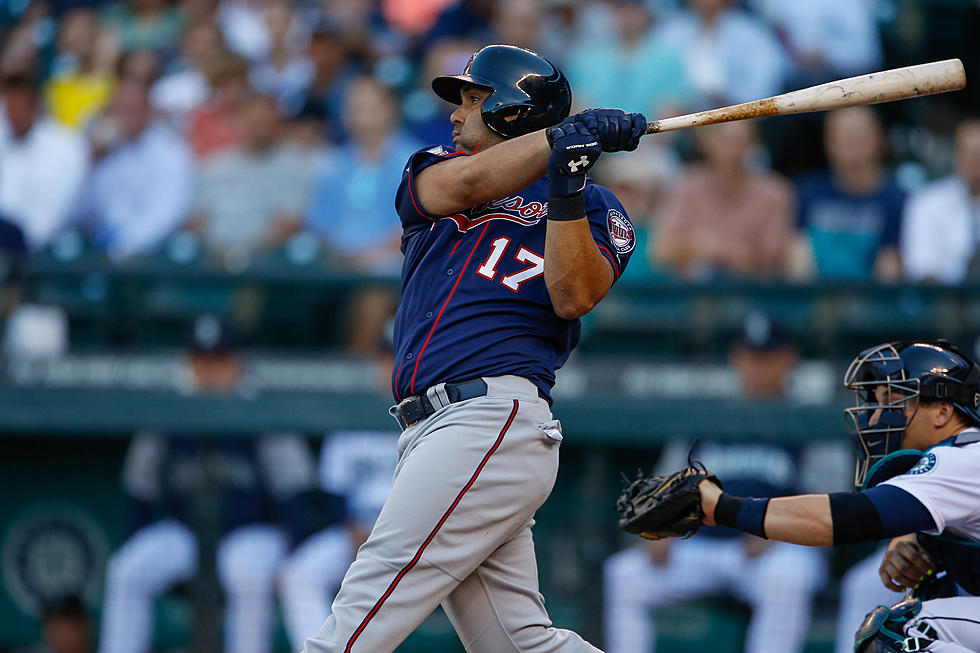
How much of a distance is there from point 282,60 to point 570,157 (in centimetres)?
587

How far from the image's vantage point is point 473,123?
3.28m

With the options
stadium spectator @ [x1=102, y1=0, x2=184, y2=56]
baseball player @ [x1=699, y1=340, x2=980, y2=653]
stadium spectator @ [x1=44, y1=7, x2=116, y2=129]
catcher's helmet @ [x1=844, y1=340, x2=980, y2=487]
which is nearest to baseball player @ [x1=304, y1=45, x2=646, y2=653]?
baseball player @ [x1=699, y1=340, x2=980, y2=653]

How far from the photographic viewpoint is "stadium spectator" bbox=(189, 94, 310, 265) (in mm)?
7250

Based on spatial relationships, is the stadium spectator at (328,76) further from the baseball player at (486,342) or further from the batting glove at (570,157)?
the batting glove at (570,157)

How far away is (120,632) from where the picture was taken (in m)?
5.58

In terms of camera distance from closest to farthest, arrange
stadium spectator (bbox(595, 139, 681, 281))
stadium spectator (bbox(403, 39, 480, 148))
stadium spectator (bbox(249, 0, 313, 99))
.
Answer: stadium spectator (bbox(595, 139, 681, 281)), stadium spectator (bbox(403, 39, 480, 148)), stadium spectator (bbox(249, 0, 313, 99))

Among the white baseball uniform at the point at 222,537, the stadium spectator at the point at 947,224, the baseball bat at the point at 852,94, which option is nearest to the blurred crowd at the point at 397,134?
the stadium spectator at the point at 947,224

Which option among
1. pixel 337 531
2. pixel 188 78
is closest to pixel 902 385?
pixel 337 531

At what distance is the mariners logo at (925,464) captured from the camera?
2.91m

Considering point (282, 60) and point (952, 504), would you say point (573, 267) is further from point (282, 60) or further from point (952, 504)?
point (282, 60)

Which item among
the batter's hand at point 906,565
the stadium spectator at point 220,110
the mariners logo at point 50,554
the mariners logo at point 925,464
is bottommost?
→ the mariners logo at point 50,554

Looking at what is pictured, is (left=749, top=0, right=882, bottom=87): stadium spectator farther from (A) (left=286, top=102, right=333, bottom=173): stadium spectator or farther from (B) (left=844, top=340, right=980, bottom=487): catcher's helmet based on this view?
(B) (left=844, top=340, right=980, bottom=487): catcher's helmet

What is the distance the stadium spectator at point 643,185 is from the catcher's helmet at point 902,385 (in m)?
3.48

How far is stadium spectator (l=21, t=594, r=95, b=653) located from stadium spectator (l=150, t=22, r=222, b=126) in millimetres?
3221
